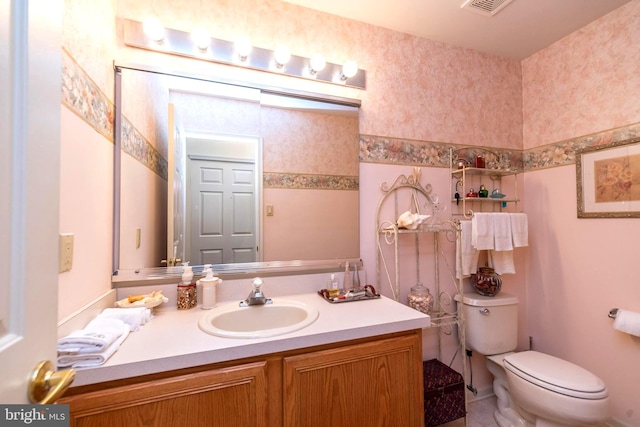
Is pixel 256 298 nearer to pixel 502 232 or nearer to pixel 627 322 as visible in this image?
pixel 502 232

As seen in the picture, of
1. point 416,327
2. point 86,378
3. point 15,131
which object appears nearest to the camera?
point 15,131

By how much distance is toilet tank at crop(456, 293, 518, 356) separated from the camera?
5.53ft

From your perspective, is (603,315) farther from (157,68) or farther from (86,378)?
(157,68)

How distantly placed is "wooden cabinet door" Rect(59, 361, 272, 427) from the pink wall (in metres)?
2.07

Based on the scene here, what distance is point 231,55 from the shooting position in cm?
140

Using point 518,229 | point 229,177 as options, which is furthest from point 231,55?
point 518,229

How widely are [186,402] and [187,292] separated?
1.65 feet

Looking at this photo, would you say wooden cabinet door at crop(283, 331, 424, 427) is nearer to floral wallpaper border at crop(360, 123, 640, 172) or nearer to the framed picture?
floral wallpaper border at crop(360, 123, 640, 172)

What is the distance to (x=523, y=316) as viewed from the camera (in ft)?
6.70

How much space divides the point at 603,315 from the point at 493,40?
1933 mm

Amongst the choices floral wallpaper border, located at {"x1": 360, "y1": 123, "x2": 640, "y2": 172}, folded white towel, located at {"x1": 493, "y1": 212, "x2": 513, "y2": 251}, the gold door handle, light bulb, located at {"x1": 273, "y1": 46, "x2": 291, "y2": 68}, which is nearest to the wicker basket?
folded white towel, located at {"x1": 493, "y1": 212, "x2": 513, "y2": 251}

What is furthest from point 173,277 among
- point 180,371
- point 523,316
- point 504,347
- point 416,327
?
point 523,316

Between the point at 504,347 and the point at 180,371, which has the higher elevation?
the point at 180,371

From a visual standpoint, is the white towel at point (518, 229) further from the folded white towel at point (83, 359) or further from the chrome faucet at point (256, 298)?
the folded white towel at point (83, 359)
